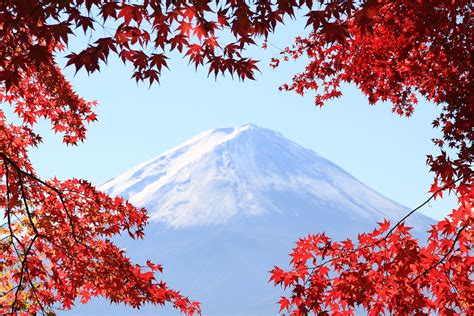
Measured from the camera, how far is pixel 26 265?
929cm

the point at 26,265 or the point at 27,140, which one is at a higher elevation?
the point at 27,140

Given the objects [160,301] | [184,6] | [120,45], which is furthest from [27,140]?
[184,6]

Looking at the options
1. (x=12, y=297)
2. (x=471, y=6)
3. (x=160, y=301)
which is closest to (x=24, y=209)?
(x=12, y=297)

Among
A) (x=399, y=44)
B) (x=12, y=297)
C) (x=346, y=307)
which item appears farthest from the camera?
(x=399, y=44)

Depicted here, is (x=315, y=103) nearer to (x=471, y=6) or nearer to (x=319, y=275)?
(x=471, y=6)

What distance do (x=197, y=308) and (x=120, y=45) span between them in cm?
524

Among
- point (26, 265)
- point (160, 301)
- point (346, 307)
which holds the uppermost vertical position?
point (26, 265)

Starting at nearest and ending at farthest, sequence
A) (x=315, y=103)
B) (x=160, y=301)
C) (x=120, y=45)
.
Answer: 1. (x=120, y=45)
2. (x=160, y=301)
3. (x=315, y=103)

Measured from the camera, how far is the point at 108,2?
5.98 meters

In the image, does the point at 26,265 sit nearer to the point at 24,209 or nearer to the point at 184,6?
the point at 24,209

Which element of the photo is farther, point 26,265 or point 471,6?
point 471,6

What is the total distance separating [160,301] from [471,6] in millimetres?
6789

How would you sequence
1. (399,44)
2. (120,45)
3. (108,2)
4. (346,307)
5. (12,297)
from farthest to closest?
1. (399,44)
2. (12,297)
3. (346,307)
4. (120,45)
5. (108,2)

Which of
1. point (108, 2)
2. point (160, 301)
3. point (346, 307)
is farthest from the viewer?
point (160, 301)
